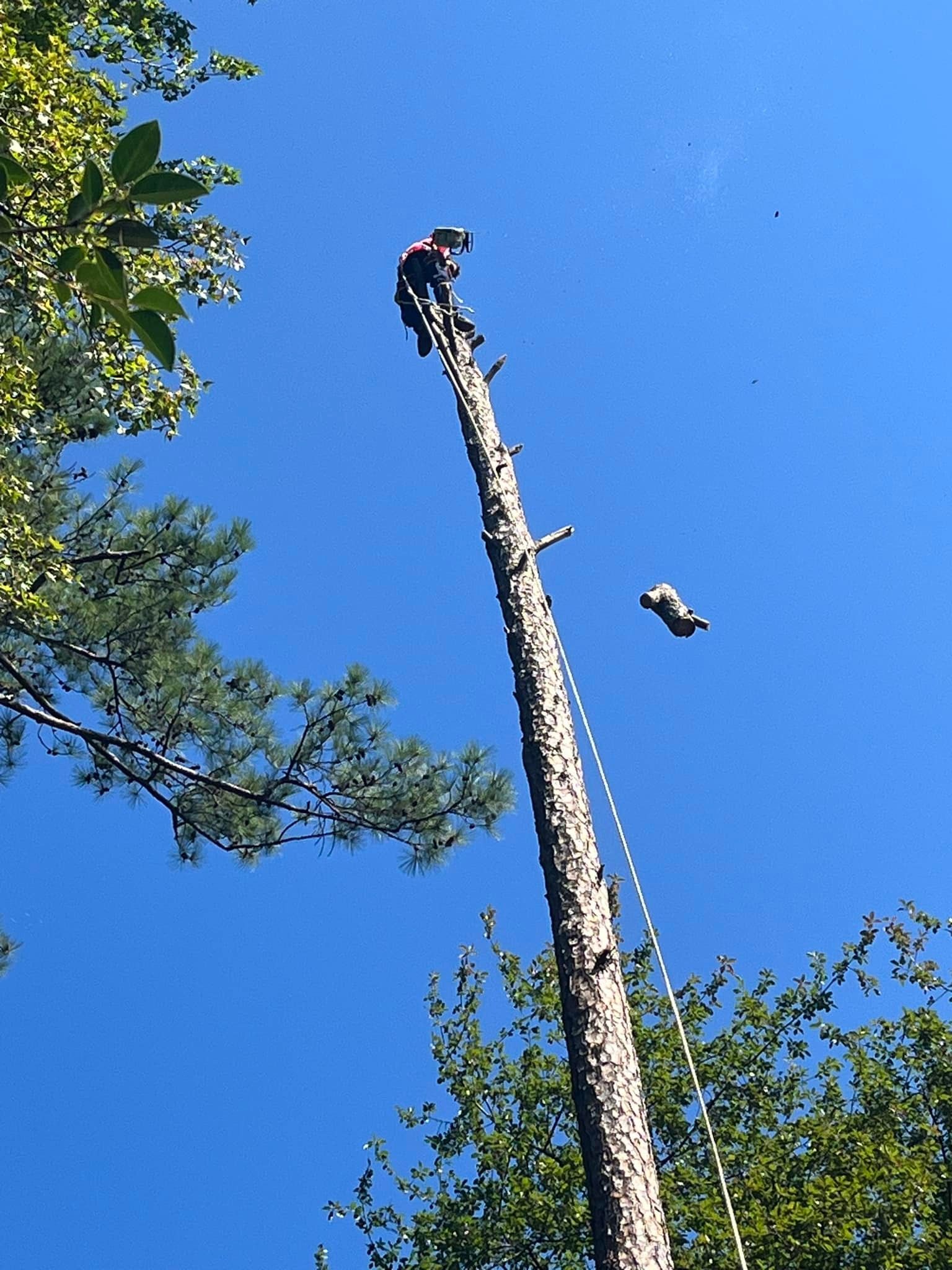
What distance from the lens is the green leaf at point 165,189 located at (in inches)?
48.1

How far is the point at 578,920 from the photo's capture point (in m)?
3.34

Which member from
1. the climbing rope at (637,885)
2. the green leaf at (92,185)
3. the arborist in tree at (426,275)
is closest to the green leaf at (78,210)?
the green leaf at (92,185)

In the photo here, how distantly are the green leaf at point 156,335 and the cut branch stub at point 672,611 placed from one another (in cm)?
335

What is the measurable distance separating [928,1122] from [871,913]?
1.52 meters

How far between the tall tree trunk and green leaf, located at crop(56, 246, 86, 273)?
2.42m

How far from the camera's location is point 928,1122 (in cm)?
786

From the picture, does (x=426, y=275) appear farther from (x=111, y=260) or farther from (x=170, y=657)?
(x=111, y=260)

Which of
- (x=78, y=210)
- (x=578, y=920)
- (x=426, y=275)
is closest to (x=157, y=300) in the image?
(x=78, y=210)

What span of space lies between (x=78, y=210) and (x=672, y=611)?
343cm

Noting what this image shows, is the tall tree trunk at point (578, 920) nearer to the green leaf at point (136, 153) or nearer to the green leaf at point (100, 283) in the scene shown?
the green leaf at point (100, 283)

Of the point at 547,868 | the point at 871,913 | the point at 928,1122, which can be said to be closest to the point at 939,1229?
the point at 928,1122

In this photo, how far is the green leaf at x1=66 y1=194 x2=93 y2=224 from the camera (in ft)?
4.17

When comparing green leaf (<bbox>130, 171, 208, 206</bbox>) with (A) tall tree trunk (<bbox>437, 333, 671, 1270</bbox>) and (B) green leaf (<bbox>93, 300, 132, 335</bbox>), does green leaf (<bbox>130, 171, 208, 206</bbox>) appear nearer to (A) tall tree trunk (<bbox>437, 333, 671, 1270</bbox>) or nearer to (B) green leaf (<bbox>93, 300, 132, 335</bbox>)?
(B) green leaf (<bbox>93, 300, 132, 335</bbox>)

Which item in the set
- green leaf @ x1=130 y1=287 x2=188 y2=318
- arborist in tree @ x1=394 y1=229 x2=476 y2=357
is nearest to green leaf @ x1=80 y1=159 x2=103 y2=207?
green leaf @ x1=130 y1=287 x2=188 y2=318
